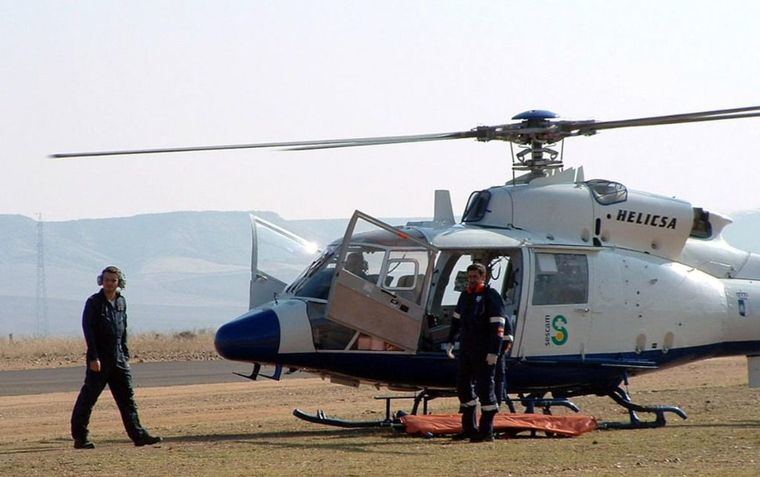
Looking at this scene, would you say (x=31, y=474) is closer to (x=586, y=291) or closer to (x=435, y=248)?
(x=435, y=248)

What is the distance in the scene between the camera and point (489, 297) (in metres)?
17.0

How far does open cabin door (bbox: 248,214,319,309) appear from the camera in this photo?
1986cm

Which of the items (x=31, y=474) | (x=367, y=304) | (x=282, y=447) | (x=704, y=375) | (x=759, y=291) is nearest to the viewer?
(x=31, y=474)

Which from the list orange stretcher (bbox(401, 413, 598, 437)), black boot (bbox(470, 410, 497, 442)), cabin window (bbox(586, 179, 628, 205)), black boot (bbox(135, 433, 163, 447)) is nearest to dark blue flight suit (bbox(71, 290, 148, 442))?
black boot (bbox(135, 433, 163, 447))

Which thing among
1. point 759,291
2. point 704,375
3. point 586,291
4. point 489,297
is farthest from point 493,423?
point 704,375

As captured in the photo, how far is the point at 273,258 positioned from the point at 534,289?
147 inches

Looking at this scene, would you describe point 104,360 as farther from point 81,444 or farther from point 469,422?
point 469,422

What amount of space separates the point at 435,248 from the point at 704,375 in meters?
17.5

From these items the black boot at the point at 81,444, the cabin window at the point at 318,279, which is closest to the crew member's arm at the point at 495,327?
the cabin window at the point at 318,279

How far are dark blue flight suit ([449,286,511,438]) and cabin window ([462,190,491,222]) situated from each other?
2.78m

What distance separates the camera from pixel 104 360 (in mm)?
16328

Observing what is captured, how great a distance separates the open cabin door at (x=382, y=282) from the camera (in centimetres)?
1788

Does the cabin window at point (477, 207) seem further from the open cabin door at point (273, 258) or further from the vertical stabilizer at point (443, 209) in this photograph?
the open cabin door at point (273, 258)

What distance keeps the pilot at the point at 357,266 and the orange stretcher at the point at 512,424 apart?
1.91 m
